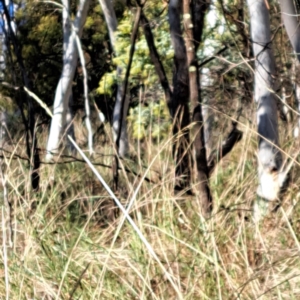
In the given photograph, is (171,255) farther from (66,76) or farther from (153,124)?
(66,76)

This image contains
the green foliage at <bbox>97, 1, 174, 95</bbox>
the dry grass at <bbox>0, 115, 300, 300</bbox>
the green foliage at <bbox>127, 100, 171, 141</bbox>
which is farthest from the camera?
the green foliage at <bbox>97, 1, 174, 95</bbox>

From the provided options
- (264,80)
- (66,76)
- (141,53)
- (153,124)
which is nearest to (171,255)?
(264,80)

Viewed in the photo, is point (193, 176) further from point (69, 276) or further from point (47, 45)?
point (47, 45)

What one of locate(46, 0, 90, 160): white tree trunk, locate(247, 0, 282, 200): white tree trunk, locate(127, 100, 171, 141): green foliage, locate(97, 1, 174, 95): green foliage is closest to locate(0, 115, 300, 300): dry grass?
locate(247, 0, 282, 200): white tree trunk

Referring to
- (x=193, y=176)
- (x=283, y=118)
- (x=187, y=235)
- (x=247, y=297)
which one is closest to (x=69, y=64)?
(x=283, y=118)

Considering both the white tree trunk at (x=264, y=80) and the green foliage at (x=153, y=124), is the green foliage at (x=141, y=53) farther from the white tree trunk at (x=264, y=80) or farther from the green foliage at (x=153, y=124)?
the white tree trunk at (x=264, y=80)

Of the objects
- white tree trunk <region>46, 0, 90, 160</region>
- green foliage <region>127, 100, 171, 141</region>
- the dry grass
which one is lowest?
the dry grass

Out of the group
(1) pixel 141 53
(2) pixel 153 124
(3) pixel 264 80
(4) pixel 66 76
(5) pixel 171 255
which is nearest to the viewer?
(5) pixel 171 255

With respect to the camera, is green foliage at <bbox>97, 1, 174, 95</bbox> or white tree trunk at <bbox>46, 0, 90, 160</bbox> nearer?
white tree trunk at <bbox>46, 0, 90, 160</bbox>

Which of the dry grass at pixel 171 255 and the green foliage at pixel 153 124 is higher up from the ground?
the green foliage at pixel 153 124

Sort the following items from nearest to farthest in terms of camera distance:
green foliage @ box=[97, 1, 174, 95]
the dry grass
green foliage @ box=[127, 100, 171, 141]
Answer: the dry grass, green foliage @ box=[127, 100, 171, 141], green foliage @ box=[97, 1, 174, 95]

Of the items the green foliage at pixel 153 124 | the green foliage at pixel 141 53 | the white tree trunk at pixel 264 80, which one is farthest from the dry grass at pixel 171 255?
the green foliage at pixel 141 53

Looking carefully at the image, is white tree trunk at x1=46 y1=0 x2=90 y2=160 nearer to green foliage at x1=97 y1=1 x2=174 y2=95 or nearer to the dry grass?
green foliage at x1=97 y1=1 x2=174 y2=95

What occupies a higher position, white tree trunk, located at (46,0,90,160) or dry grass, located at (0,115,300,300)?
white tree trunk, located at (46,0,90,160)
